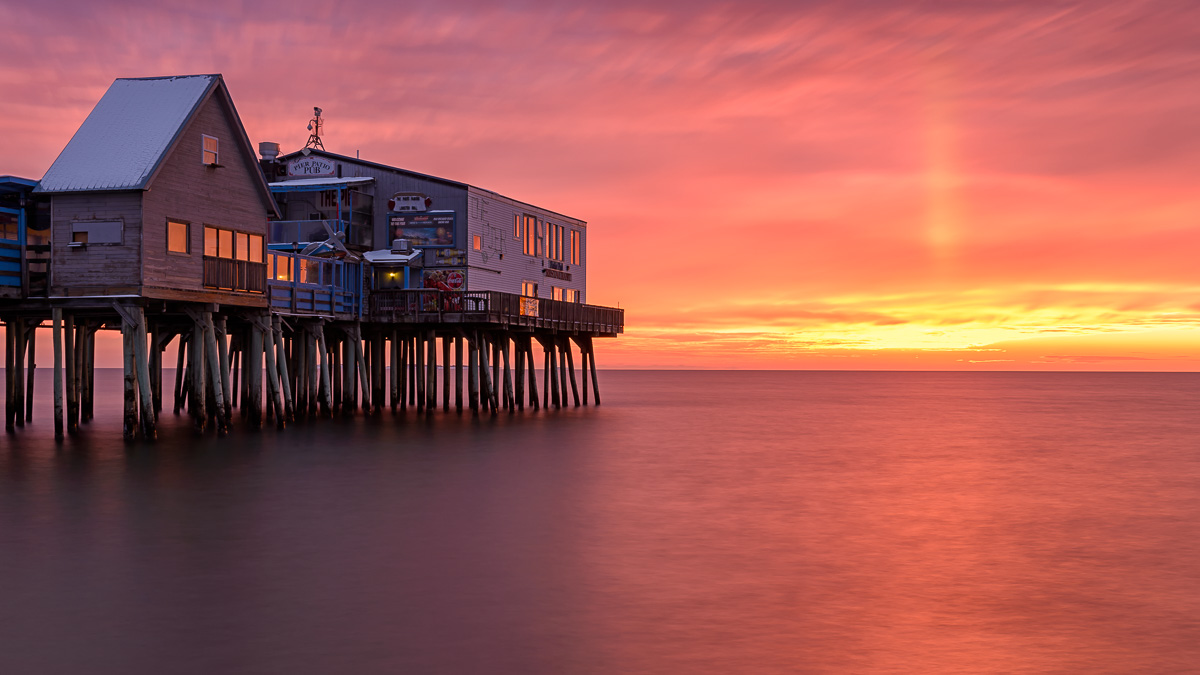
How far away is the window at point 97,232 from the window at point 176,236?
1.55 metres

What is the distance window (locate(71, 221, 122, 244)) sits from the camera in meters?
34.5

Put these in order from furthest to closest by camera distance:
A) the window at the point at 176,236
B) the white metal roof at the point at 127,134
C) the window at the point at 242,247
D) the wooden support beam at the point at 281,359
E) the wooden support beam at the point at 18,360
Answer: the wooden support beam at the point at 281,359
the wooden support beam at the point at 18,360
the window at the point at 242,247
the window at the point at 176,236
the white metal roof at the point at 127,134

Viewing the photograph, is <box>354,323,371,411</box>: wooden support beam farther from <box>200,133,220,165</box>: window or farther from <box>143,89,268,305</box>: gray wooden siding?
<box>200,133,220,165</box>: window

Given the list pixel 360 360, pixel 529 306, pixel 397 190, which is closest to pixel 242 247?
pixel 360 360

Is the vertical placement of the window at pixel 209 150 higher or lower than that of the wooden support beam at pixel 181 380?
higher

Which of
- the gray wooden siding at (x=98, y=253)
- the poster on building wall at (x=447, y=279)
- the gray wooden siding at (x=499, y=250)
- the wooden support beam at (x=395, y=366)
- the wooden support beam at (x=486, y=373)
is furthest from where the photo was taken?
the wooden support beam at (x=395, y=366)

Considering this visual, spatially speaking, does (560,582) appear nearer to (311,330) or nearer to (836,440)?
(311,330)

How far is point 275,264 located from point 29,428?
509 inches

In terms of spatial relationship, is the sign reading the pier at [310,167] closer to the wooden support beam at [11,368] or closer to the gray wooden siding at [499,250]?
the gray wooden siding at [499,250]

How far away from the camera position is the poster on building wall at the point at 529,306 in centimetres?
5241

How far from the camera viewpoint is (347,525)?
23.5 m

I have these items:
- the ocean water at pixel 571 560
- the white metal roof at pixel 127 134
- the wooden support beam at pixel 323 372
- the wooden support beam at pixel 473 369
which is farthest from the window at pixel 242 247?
the wooden support beam at pixel 473 369

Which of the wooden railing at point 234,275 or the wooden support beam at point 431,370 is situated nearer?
the wooden railing at point 234,275

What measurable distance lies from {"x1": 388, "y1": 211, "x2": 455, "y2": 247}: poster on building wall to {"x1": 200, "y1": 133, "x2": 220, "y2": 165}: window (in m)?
13.2
